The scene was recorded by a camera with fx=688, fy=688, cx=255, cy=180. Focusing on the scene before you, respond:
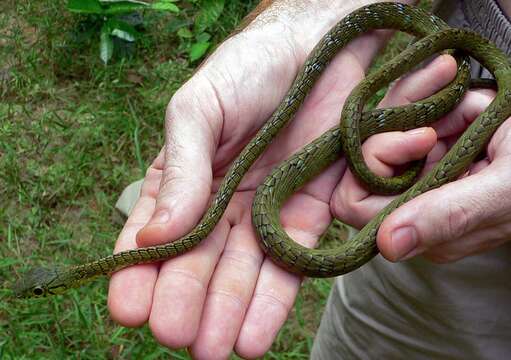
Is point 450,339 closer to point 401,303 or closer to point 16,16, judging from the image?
point 401,303

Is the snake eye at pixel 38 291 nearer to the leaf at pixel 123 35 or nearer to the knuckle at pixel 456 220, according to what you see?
the knuckle at pixel 456 220

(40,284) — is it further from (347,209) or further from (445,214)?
(445,214)

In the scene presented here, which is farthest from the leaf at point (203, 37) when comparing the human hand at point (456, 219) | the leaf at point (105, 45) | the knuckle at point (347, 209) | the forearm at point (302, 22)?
the human hand at point (456, 219)

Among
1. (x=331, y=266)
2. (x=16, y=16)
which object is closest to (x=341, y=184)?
(x=331, y=266)

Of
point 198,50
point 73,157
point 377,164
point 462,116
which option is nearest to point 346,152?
point 377,164

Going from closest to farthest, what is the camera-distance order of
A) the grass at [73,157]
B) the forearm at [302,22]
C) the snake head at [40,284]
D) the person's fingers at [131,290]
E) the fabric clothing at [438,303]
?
1. the person's fingers at [131,290]
2. the fabric clothing at [438,303]
3. the snake head at [40,284]
4. the forearm at [302,22]
5. the grass at [73,157]
